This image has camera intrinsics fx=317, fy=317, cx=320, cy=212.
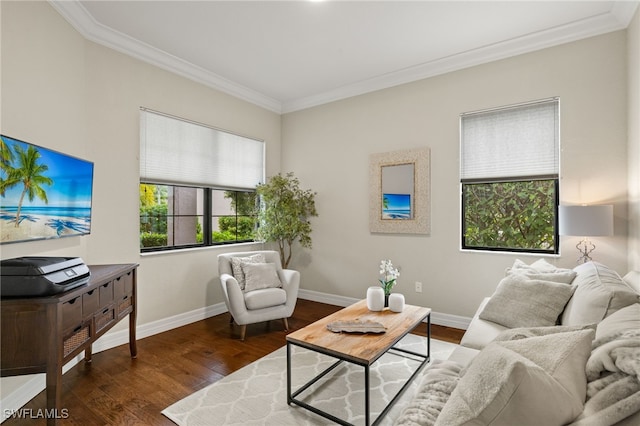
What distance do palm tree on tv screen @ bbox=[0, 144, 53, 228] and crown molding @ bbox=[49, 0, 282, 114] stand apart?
127 cm

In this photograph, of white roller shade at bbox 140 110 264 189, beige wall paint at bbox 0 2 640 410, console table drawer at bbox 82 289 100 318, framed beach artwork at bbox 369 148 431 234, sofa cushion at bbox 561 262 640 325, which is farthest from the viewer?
framed beach artwork at bbox 369 148 431 234

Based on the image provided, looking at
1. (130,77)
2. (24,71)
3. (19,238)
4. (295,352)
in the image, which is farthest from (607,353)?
(130,77)

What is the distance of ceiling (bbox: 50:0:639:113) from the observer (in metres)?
2.66

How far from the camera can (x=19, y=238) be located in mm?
2076

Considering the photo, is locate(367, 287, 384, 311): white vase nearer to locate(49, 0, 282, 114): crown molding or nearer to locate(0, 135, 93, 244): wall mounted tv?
locate(0, 135, 93, 244): wall mounted tv

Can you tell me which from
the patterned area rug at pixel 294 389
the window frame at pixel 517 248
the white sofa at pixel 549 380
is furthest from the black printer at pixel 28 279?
the window frame at pixel 517 248

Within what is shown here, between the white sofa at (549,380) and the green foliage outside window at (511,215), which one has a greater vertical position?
the green foliage outside window at (511,215)

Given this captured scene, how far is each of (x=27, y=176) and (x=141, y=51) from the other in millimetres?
1818

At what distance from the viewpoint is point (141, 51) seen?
325cm

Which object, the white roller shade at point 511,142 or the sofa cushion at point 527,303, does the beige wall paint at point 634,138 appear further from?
the sofa cushion at point 527,303

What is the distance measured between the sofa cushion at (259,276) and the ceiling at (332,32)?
2.33 metres

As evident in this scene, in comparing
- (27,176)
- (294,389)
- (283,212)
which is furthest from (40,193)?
(283,212)

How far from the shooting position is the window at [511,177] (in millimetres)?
3129

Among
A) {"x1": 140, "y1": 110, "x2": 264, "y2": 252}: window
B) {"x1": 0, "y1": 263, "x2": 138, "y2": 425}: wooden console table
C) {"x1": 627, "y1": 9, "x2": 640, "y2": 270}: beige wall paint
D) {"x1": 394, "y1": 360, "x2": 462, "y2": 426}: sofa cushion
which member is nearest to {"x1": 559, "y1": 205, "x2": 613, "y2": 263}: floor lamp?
{"x1": 627, "y1": 9, "x2": 640, "y2": 270}: beige wall paint
